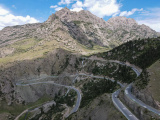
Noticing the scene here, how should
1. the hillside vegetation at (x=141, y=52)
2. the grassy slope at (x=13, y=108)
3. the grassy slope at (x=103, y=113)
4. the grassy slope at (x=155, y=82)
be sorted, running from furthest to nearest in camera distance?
1. the grassy slope at (x=13, y=108)
2. the hillside vegetation at (x=141, y=52)
3. the grassy slope at (x=103, y=113)
4. the grassy slope at (x=155, y=82)

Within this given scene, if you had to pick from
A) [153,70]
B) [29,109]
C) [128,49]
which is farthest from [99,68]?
[29,109]

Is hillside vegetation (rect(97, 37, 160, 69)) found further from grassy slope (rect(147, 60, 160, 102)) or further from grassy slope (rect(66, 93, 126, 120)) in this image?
grassy slope (rect(66, 93, 126, 120))

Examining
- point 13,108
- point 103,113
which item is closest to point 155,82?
point 103,113

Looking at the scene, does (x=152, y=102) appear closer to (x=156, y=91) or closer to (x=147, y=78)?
(x=156, y=91)

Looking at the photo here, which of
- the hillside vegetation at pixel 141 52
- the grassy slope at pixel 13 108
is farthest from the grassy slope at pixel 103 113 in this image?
the grassy slope at pixel 13 108

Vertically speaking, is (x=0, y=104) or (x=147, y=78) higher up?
(x=147, y=78)

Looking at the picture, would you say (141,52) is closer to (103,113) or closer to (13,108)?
(103,113)

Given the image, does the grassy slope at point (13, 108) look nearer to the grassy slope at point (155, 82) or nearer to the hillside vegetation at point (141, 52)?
the hillside vegetation at point (141, 52)

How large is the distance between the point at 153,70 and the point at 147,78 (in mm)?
6965

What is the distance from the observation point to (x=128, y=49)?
134000 millimetres

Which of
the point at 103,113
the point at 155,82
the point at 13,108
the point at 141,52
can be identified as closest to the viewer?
the point at 155,82

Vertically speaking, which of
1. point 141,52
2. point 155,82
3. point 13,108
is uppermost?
point 141,52

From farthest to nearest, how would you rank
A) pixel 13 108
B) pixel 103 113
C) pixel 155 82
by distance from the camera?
pixel 13 108, pixel 103 113, pixel 155 82

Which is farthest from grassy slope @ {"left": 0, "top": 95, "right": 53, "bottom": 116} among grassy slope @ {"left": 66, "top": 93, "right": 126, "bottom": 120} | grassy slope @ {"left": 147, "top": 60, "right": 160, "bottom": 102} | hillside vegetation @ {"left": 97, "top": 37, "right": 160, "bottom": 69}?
grassy slope @ {"left": 147, "top": 60, "right": 160, "bottom": 102}
